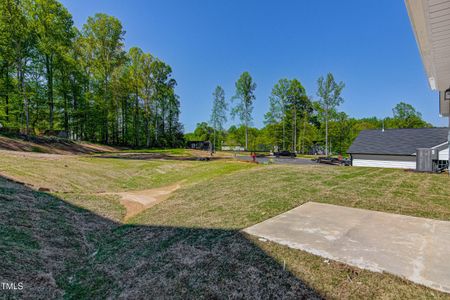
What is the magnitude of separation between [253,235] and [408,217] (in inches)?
106

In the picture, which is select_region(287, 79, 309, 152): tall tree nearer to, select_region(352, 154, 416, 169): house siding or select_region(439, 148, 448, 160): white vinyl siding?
select_region(352, 154, 416, 169): house siding

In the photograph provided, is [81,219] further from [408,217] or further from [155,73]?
[155,73]

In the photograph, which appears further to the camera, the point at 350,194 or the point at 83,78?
the point at 83,78

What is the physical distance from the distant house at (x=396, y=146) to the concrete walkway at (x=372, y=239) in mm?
15756

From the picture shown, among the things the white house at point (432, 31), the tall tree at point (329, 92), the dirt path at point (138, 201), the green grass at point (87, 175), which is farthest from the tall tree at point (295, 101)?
the white house at point (432, 31)

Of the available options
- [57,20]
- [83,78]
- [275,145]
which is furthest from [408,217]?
[275,145]

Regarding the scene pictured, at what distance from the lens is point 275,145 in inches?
1545

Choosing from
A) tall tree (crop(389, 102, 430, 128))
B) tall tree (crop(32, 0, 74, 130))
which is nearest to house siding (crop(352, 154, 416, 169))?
tall tree (crop(32, 0, 74, 130))

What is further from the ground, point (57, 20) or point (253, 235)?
point (57, 20)

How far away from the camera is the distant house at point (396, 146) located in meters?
15.7

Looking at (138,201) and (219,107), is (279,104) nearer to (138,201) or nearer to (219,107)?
(219,107)

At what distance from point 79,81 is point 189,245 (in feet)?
91.7

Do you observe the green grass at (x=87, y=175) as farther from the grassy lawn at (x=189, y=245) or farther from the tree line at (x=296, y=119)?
the tree line at (x=296, y=119)

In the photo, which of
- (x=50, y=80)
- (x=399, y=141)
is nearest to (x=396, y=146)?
(x=399, y=141)
